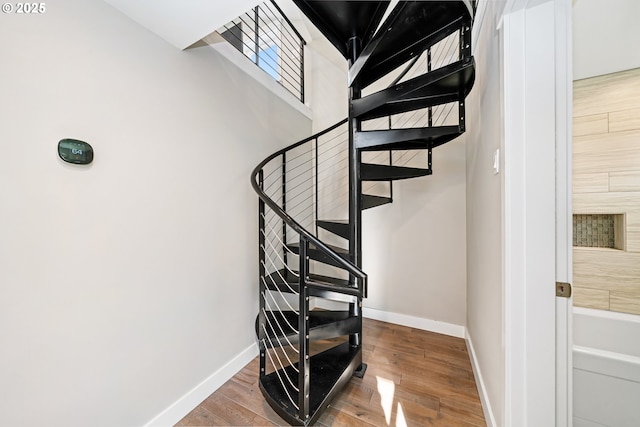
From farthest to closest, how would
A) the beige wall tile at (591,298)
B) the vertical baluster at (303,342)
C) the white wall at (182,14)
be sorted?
the beige wall tile at (591,298), the vertical baluster at (303,342), the white wall at (182,14)

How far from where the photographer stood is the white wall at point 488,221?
1.17 m

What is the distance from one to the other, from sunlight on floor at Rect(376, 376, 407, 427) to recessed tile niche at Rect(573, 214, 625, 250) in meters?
1.56

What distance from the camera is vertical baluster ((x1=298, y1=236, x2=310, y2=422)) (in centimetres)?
123

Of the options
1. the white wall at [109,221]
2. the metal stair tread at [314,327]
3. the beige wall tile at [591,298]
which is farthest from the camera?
the metal stair tread at [314,327]

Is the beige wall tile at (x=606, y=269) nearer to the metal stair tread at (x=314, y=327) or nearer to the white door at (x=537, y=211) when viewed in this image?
the white door at (x=537, y=211)

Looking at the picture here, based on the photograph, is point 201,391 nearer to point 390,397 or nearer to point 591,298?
point 390,397

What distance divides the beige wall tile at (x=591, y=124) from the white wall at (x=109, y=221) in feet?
7.71

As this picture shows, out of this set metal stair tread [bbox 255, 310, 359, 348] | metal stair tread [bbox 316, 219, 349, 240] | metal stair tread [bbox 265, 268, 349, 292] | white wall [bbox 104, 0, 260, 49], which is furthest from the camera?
metal stair tread [bbox 316, 219, 349, 240]

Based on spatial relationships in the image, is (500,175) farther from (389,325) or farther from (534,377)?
(389,325)

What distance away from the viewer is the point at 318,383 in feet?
4.71

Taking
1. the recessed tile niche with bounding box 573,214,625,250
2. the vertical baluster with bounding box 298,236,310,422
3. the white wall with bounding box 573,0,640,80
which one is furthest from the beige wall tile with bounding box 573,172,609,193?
the vertical baluster with bounding box 298,236,310,422

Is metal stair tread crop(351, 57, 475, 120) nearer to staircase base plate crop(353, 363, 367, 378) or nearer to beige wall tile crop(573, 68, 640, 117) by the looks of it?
beige wall tile crop(573, 68, 640, 117)

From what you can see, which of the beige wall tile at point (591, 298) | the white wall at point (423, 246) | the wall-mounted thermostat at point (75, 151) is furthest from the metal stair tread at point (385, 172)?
the wall-mounted thermostat at point (75, 151)

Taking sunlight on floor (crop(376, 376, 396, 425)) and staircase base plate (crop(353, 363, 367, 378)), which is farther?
staircase base plate (crop(353, 363, 367, 378))
